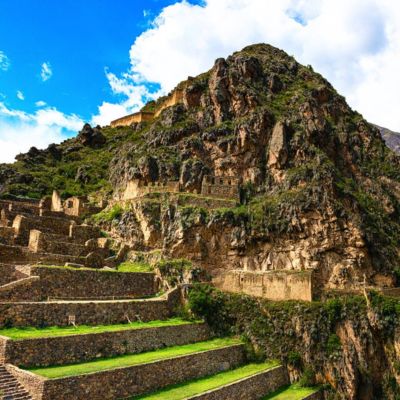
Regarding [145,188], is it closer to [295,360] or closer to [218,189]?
[218,189]

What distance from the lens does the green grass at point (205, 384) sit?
17.3 metres

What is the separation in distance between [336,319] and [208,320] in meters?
7.02

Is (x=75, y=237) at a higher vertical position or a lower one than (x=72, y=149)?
lower

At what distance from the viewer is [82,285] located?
2303 centimetres

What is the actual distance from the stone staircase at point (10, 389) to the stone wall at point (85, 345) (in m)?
0.74

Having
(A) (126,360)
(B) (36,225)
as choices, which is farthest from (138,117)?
(A) (126,360)

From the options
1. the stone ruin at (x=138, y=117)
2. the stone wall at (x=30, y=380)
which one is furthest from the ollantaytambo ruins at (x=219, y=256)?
the stone ruin at (x=138, y=117)

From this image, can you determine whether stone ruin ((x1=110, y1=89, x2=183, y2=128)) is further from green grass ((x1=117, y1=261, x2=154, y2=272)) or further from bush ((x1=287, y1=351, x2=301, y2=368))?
bush ((x1=287, y1=351, x2=301, y2=368))

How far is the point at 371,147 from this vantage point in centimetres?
5391

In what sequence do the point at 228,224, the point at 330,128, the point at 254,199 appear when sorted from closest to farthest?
the point at 228,224 → the point at 254,199 → the point at 330,128

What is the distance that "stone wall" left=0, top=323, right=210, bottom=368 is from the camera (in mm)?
15609

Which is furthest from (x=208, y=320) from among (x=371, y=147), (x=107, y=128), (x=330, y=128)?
(x=107, y=128)

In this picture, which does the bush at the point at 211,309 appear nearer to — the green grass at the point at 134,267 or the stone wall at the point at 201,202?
the green grass at the point at 134,267

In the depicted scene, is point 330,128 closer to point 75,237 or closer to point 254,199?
point 254,199
